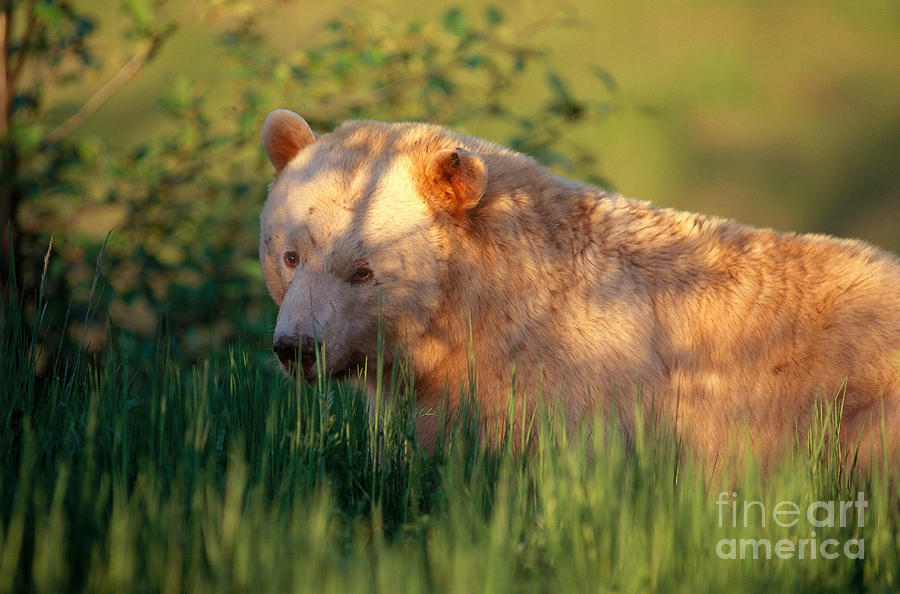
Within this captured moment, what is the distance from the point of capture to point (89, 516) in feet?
7.52

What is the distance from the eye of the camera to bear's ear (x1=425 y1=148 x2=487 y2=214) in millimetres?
Answer: 3441

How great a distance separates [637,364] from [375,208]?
103 cm

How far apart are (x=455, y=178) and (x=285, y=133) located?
0.75m

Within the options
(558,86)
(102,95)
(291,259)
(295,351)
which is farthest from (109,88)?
(295,351)

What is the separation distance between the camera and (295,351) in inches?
131

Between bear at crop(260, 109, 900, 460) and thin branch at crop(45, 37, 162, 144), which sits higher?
thin branch at crop(45, 37, 162, 144)

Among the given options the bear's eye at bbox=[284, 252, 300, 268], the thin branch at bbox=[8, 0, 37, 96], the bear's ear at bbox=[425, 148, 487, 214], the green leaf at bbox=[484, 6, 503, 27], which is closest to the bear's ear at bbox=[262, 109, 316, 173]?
the bear's eye at bbox=[284, 252, 300, 268]

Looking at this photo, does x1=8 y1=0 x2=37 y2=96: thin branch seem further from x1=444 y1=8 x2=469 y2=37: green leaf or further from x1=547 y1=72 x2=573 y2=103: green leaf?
x1=547 y1=72 x2=573 y2=103: green leaf

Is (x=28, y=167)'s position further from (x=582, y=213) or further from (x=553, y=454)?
(x=553, y=454)

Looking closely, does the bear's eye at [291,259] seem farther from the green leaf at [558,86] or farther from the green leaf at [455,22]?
the green leaf at [558,86]

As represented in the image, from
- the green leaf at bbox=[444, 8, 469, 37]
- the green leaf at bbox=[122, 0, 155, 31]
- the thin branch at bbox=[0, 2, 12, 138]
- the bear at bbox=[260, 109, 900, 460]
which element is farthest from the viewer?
the thin branch at bbox=[0, 2, 12, 138]

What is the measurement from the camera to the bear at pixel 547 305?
3.42 metres

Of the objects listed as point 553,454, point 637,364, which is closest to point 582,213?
point 637,364

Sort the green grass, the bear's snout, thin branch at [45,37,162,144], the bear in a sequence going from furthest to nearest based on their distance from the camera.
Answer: thin branch at [45,37,162,144] → the bear → the bear's snout → the green grass
